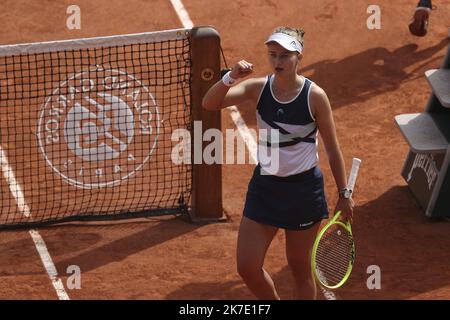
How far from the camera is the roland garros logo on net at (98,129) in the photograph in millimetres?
12789

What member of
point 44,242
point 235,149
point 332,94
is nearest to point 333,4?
point 332,94

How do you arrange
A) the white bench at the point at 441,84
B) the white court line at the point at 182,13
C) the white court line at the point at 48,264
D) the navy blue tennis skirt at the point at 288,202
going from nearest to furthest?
the navy blue tennis skirt at the point at 288,202
the white court line at the point at 48,264
the white bench at the point at 441,84
the white court line at the point at 182,13

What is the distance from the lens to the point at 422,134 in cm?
1164

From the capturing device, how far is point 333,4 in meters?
16.2

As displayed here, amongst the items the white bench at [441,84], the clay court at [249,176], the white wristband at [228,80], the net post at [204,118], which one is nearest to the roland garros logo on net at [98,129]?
the clay court at [249,176]

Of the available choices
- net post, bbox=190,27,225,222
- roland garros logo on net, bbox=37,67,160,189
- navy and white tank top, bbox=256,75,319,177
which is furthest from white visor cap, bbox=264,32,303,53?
roland garros logo on net, bbox=37,67,160,189

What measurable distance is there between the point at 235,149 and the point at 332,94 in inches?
72.3

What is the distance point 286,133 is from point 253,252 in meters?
0.96

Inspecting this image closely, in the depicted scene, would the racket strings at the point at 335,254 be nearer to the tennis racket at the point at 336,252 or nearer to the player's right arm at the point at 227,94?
the tennis racket at the point at 336,252

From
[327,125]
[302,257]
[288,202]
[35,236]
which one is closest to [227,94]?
[327,125]

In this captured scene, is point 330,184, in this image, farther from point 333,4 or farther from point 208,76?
point 333,4

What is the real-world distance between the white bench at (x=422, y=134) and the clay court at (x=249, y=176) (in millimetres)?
816

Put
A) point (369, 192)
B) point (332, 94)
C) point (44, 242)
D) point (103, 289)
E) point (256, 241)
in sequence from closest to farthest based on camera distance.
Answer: point (256, 241) → point (103, 289) → point (44, 242) → point (369, 192) → point (332, 94)

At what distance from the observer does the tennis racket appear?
8797 millimetres
